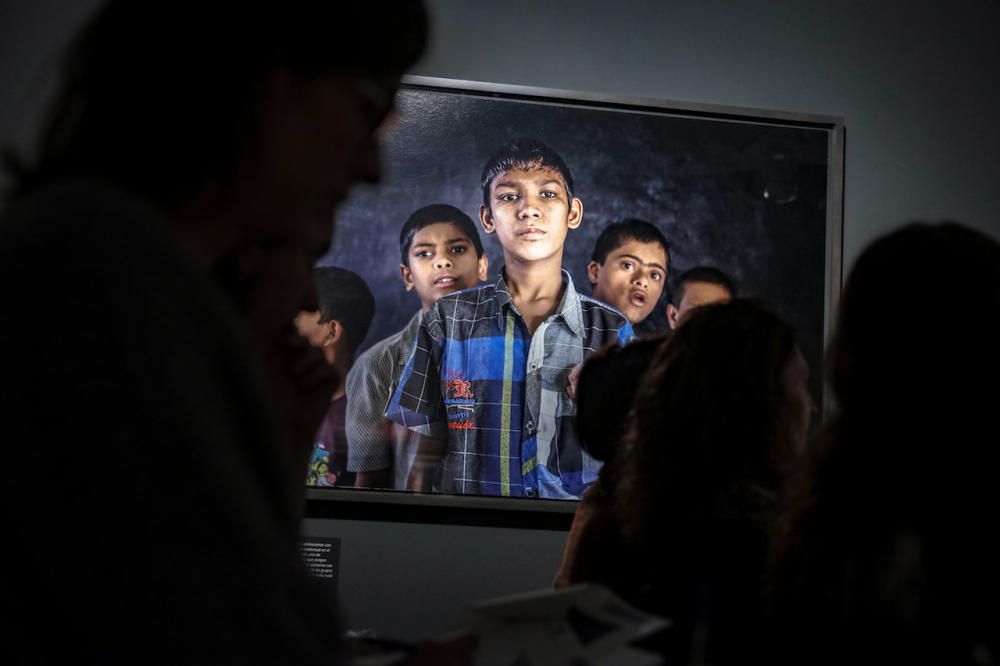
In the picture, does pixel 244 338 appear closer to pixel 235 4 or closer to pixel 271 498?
pixel 271 498

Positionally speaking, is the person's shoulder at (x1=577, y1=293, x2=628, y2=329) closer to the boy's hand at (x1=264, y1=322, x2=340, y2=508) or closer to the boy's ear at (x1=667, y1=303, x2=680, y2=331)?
the boy's ear at (x1=667, y1=303, x2=680, y2=331)

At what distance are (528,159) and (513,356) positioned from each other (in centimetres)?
56

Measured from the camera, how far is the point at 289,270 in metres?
0.72

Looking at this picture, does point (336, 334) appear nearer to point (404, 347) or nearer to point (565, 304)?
point (404, 347)

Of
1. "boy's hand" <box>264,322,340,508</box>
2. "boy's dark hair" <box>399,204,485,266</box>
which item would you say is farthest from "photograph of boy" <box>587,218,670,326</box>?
"boy's hand" <box>264,322,340,508</box>

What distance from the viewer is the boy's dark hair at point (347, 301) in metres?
2.47

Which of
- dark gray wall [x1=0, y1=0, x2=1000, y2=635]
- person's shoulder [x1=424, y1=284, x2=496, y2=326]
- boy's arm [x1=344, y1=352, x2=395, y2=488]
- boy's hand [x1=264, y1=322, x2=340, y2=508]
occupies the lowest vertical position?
boy's arm [x1=344, y1=352, x2=395, y2=488]

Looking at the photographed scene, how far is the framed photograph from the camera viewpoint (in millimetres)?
2529

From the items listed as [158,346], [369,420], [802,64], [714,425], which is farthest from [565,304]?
[158,346]

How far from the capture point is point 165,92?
0.54 meters

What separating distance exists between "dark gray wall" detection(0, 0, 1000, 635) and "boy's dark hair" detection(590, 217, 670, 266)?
1.35ft

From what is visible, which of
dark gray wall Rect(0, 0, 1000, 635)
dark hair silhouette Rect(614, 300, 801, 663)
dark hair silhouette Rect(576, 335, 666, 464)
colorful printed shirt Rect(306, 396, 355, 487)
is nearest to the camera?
dark hair silhouette Rect(614, 300, 801, 663)

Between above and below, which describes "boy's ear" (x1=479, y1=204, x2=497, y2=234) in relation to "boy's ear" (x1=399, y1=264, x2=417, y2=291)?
above

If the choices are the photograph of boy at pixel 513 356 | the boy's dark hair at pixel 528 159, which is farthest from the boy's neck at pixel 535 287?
the boy's dark hair at pixel 528 159
